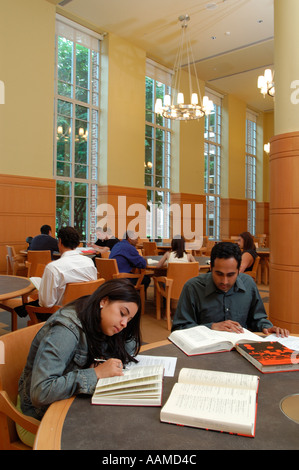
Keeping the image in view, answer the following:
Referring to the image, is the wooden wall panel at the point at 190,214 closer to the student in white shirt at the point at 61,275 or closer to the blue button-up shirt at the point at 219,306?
the student in white shirt at the point at 61,275

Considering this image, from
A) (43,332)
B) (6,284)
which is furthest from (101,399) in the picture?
(6,284)

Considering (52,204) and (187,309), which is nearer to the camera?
(187,309)

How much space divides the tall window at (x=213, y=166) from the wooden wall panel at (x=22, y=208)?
7258 mm

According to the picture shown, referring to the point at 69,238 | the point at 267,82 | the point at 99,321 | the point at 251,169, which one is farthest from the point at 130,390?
the point at 251,169

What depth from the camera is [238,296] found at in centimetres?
231

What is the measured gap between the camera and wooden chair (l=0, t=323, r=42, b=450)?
135cm

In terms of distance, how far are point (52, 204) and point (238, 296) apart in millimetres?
7459

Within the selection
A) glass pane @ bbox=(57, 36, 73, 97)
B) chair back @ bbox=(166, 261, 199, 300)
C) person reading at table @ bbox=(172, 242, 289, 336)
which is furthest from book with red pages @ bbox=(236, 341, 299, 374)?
glass pane @ bbox=(57, 36, 73, 97)

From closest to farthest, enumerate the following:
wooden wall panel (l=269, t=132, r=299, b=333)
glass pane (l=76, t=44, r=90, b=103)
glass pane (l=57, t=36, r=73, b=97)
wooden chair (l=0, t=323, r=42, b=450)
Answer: wooden chair (l=0, t=323, r=42, b=450)
wooden wall panel (l=269, t=132, r=299, b=333)
glass pane (l=57, t=36, r=73, b=97)
glass pane (l=76, t=44, r=90, b=103)

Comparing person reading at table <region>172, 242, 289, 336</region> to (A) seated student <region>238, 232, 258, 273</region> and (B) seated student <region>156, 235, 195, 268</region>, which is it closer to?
(B) seated student <region>156, 235, 195, 268</region>

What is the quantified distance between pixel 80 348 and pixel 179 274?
341cm

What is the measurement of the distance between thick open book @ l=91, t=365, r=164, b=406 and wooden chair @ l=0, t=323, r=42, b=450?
308 mm

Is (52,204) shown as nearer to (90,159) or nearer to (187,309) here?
(90,159)

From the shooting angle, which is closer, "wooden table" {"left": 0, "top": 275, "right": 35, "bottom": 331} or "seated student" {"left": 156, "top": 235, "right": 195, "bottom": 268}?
"wooden table" {"left": 0, "top": 275, "right": 35, "bottom": 331}
